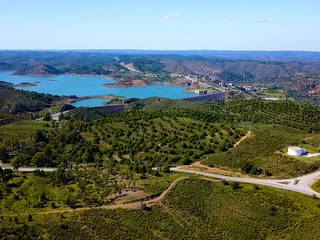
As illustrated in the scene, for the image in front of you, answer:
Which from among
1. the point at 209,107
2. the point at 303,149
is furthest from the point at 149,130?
the point at 209,107

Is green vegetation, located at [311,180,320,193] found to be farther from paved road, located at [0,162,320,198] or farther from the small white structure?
the small white structure

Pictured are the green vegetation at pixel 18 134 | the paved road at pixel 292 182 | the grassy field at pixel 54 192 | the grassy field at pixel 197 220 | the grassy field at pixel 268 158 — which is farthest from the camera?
the green vegetation at pixel 18 134

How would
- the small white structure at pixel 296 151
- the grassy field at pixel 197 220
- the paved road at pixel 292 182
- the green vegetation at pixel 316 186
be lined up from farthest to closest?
1. the small white structure at pixel 296 151
2. the paved road at pixel 292 182
3. the green vegetation at pixel 316 186
4. the grassy field at pixel 197 220

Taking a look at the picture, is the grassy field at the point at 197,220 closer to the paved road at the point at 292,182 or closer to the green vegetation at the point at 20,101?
the paved road at the point at 292,182

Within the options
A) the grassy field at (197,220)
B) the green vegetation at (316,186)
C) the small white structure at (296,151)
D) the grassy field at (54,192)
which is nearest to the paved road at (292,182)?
the green vegetation at (316,186)

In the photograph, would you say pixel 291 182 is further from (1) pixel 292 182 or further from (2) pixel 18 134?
(2) pixel 18 134
